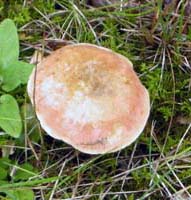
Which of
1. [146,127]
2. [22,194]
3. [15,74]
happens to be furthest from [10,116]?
[146,127]

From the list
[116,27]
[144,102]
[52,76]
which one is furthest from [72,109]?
[116,27]

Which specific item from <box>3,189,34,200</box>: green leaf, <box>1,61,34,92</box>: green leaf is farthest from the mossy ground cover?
<box>1,61,34,92</box>: green leaf

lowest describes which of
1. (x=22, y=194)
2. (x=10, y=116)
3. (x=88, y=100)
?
(x=22, y=194)

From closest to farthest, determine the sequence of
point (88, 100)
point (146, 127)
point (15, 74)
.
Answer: point (88, 100)
point (15, 74)
point (146, 127)

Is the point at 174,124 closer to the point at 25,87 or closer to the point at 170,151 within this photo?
the point at 170,151

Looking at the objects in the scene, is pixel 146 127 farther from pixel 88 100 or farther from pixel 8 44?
pixel 8 44

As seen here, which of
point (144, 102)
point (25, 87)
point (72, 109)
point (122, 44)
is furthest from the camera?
point (122, 44)
